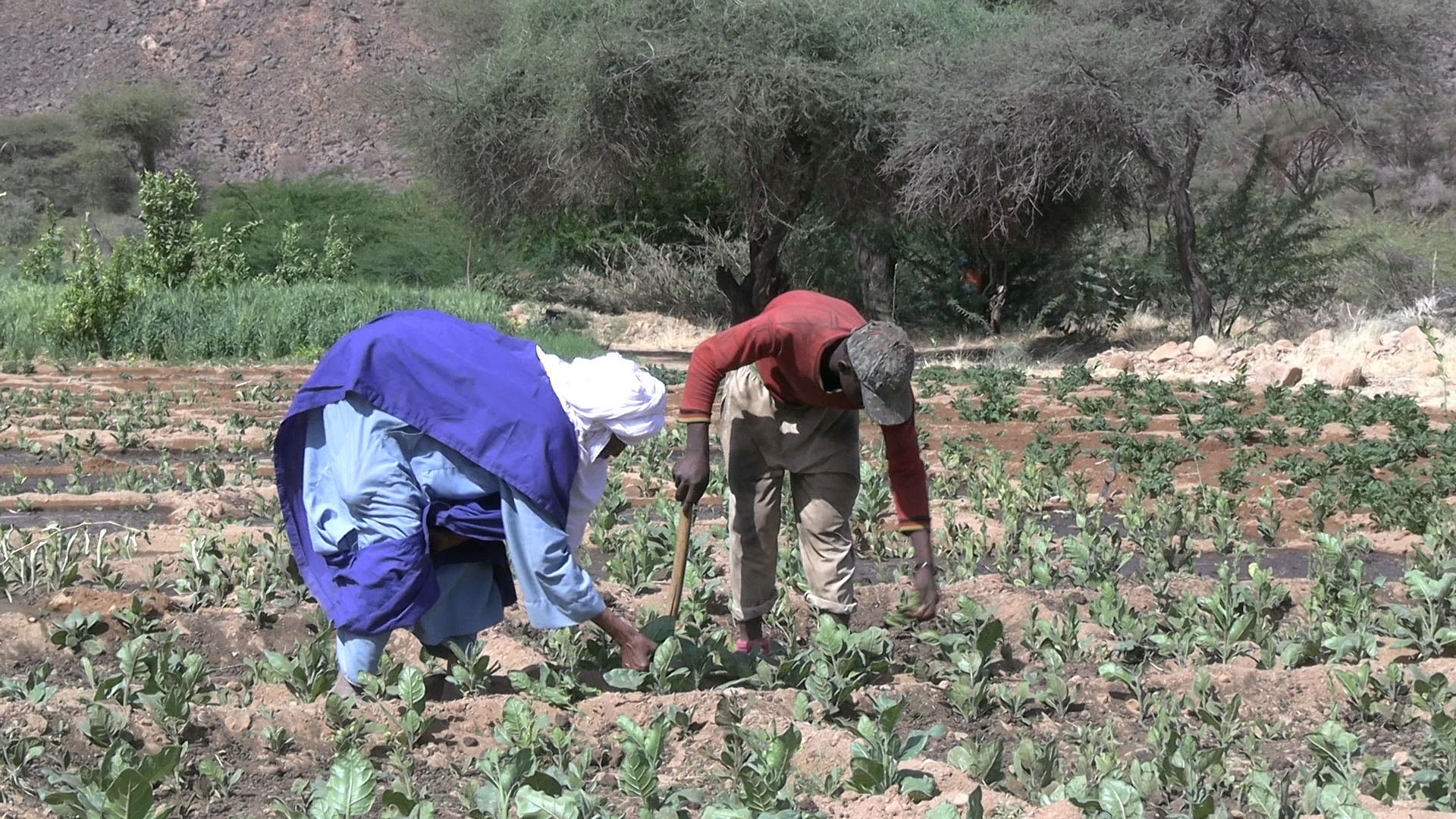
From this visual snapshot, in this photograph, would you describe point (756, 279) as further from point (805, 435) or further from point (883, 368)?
point (883, 368)

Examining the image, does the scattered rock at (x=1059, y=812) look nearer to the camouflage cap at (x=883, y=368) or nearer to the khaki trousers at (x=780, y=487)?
the camouflage cap at (x=883, y=368)

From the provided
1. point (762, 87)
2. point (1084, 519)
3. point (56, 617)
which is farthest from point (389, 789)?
point (762, 87)

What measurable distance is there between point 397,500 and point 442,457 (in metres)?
0.17

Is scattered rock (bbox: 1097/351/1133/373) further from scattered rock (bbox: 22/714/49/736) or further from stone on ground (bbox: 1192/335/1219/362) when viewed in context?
scattered rock (bbox: 22/714/49/736)

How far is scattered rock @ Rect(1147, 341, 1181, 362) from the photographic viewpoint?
15.5 metres

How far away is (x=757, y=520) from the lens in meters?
4.76

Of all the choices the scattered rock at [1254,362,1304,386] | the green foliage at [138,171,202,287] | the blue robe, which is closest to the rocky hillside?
the green foliage at [138,171,202,287]

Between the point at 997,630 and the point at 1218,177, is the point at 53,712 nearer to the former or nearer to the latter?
→ the point at 997,630

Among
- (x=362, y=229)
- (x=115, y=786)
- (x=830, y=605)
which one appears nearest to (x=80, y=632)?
(x=115, y=786)

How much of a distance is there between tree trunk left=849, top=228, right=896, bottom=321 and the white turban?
17.3 meters

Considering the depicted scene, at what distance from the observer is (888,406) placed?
4.12m

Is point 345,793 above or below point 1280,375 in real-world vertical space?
above

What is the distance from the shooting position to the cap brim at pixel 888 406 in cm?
410

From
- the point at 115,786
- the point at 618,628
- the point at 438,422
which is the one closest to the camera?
the point at 115,786
